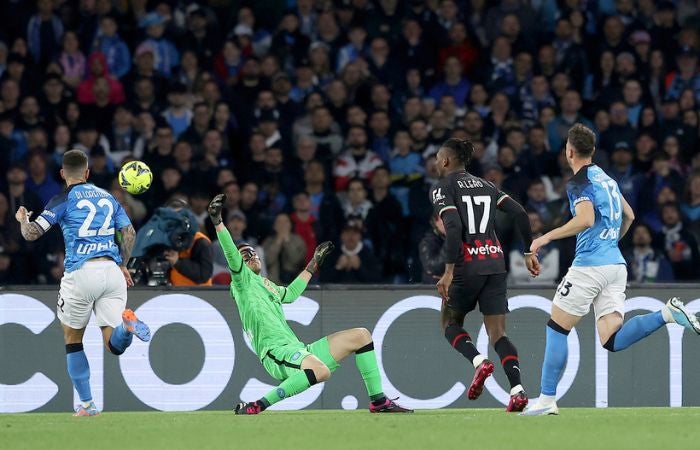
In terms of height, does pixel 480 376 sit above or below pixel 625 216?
below

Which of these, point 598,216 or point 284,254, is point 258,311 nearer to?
point 598,216

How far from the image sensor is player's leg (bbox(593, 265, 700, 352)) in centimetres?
970

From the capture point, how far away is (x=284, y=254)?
14539 millimetres

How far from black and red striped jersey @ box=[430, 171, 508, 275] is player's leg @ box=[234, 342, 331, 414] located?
1.37 meters

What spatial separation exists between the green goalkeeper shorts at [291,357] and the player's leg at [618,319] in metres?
2.01

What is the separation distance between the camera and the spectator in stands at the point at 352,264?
47.6ft

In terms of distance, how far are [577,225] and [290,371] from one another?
7.82ft

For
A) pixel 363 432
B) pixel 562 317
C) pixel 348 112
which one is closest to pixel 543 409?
pixel 562 317

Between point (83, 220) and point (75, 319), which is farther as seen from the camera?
point (75, 319)

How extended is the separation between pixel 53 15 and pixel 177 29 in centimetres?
153

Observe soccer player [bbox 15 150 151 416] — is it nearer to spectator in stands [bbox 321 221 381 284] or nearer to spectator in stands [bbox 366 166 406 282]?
spectator in stands [bbox 321 221 381 284]

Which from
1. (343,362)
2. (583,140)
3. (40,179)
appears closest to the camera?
(583,140)

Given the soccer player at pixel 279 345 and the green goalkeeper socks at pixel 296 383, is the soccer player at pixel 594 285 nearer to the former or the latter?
the soccer player at pixel 279 345

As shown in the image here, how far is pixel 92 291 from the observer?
10.5 meters
